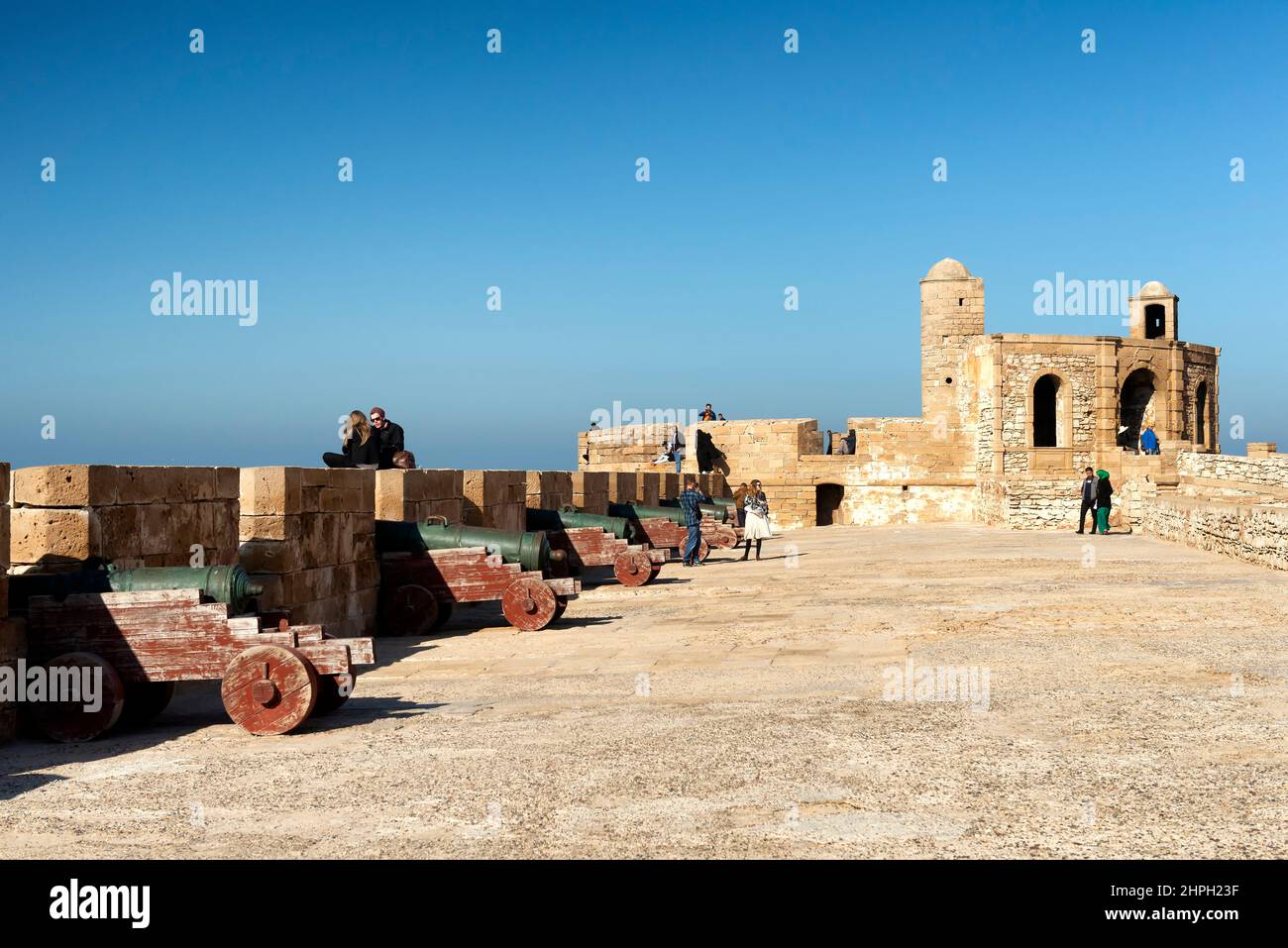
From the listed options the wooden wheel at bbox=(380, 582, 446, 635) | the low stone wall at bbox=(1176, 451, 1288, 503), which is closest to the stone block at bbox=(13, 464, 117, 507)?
the wooden wheel at bbox=(380, 582, 446, 635)

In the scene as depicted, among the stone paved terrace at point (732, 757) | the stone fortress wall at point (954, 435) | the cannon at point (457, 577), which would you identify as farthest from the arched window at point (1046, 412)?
the cannon at point (457, 577)

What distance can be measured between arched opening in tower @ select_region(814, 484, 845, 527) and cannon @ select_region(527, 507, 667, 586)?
15.7 m

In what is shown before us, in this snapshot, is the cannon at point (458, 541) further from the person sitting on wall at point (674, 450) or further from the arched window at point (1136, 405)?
the arched window at point (1136, 405)

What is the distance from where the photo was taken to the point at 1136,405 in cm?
3031

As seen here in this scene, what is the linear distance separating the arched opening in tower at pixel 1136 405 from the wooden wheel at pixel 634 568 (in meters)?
21.3

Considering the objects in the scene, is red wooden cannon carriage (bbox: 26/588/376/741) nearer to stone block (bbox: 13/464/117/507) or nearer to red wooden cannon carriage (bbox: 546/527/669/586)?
stone block (bbox: 13/464/117/507)

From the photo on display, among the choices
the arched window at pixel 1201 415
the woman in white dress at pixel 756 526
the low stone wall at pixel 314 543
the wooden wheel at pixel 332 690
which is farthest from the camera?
the arched window at pixel 1201 415

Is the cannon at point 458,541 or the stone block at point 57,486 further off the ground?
the stone block at point 57,486

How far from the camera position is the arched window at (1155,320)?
33812 mm

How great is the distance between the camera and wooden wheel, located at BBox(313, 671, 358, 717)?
202 inches

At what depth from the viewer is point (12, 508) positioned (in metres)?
5.87

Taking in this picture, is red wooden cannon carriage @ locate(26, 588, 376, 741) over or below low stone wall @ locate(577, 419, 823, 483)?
below

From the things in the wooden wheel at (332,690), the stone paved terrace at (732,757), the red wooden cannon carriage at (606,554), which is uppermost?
the red wooden cannon carriage at (606,554)

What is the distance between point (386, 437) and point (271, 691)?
5497mm
